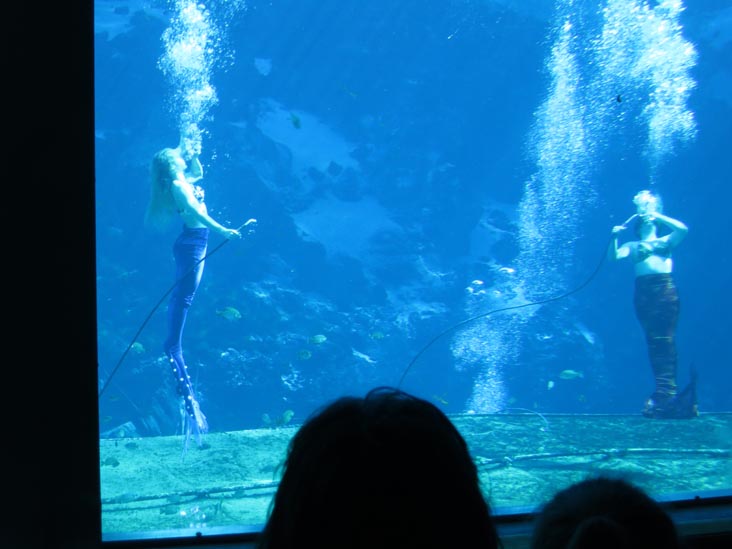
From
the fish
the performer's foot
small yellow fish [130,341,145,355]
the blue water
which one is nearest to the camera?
the performer's foot

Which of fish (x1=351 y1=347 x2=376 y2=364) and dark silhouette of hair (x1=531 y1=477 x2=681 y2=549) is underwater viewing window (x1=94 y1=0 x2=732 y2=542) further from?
dark silhouette of hair (x1=531 y1=477 x2=681 y2=549)

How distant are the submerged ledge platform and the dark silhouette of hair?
294 cm

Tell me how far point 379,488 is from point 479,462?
3.69m

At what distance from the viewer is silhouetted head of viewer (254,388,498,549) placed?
46 centimetres

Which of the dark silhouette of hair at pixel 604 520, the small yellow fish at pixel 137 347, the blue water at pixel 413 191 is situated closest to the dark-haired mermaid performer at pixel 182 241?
the dark silhouette of hair at pixel 604 520

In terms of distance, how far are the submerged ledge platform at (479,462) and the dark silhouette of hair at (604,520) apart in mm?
2939

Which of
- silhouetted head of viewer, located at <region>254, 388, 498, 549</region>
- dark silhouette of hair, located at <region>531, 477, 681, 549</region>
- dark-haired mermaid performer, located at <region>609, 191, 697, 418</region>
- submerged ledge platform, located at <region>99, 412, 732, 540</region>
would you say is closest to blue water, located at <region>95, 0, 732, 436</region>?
submerged ledge platform, located at <region>99, 412, 732, 540</region>

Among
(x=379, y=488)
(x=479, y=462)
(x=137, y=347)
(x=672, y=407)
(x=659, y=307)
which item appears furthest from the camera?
(x=137, y=347)

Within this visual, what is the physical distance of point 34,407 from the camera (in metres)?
1.10

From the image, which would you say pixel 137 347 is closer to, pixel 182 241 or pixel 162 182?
pixel 162 182

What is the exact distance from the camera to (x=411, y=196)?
24.4 meters

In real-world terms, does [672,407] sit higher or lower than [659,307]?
lower

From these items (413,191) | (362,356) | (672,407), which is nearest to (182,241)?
(672,407)

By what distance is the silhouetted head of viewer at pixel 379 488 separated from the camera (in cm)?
46
